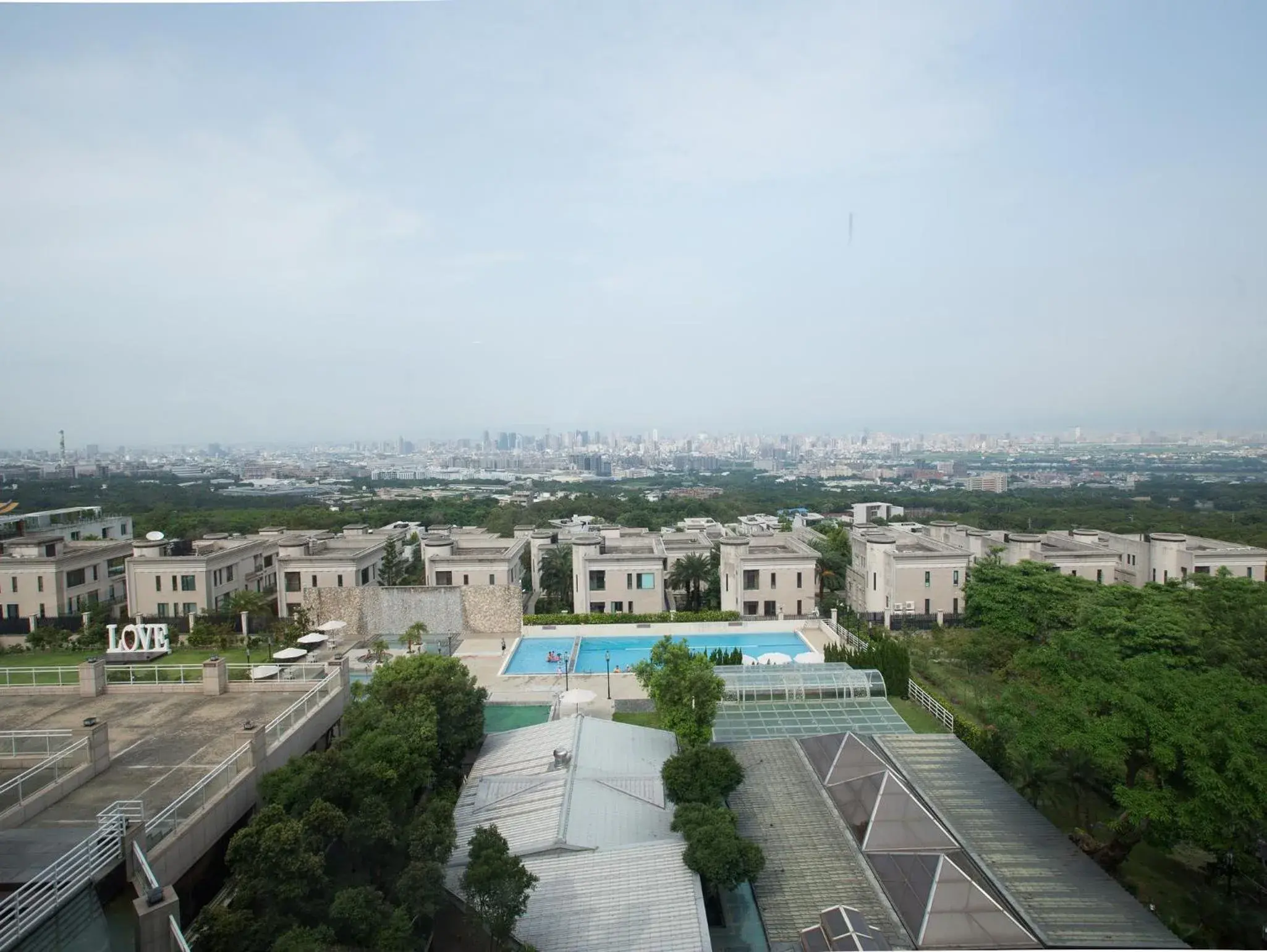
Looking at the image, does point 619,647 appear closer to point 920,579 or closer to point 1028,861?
point 920,579

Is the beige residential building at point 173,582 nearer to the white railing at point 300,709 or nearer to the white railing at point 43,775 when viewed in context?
the white railing at point 300,709

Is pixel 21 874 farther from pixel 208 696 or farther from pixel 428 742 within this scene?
pixel 208 696

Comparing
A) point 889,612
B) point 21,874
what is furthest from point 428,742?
point 889,612

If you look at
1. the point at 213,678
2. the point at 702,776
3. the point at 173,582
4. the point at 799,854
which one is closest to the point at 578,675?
the point at 702,776

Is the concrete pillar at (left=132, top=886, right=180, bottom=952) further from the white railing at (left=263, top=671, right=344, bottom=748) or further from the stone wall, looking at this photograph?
the stone wall

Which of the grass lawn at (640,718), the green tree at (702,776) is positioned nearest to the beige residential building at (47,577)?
the grass lawn at (640,718)

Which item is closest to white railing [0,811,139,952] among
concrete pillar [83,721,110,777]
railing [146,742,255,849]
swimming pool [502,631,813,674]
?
railing [146,742,255,849]
